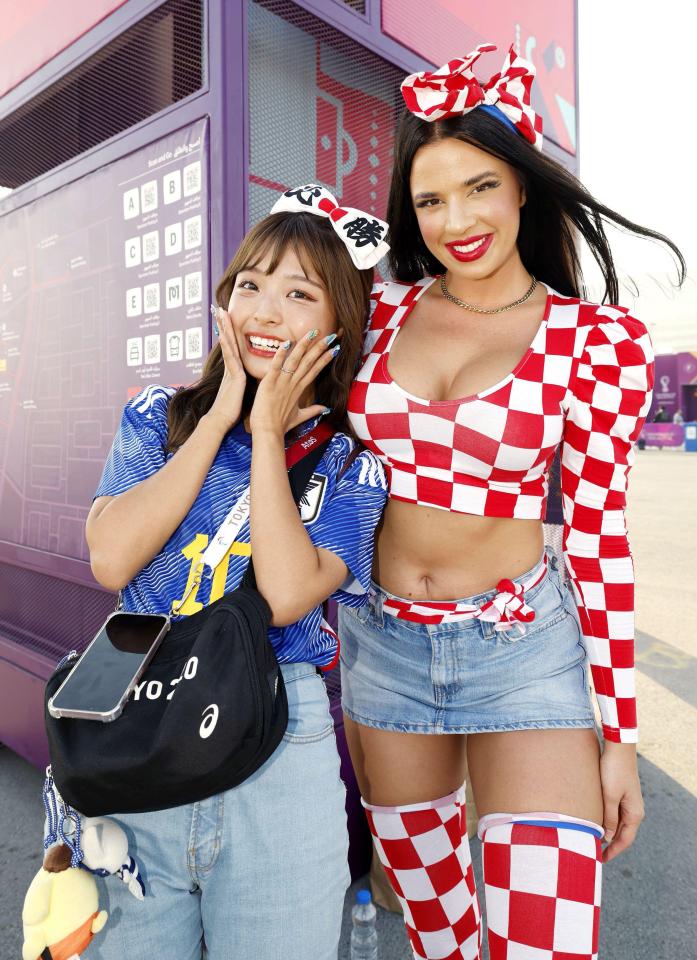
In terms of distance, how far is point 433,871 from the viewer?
4.79 ft

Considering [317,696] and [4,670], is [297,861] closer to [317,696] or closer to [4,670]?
[317,696]

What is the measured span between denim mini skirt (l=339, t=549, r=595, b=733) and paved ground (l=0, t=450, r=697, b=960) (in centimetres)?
99

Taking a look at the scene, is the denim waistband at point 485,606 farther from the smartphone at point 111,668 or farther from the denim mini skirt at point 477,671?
the smartphone at point 111,668

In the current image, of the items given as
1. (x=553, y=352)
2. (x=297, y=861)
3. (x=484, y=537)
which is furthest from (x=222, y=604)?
(x=553, y=352)

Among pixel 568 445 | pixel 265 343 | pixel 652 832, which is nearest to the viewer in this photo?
pixel 265 343

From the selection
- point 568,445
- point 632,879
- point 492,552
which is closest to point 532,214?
point 568,445

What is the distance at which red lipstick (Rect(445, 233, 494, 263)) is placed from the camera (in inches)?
55.3

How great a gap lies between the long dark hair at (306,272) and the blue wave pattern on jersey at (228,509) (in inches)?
1.8

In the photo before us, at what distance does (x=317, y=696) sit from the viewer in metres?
1.12

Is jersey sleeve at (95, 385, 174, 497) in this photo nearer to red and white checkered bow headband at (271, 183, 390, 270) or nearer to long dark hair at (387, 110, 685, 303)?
red and white checkered bow headband at (271, 183, 390, 270)

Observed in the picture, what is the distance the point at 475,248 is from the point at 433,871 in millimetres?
1246

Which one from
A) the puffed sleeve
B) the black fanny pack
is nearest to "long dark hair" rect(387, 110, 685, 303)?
the puffed sleeve

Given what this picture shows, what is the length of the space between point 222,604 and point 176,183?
148cm

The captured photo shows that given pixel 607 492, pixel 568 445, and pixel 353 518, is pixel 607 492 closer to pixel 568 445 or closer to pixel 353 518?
pixel 568 445
